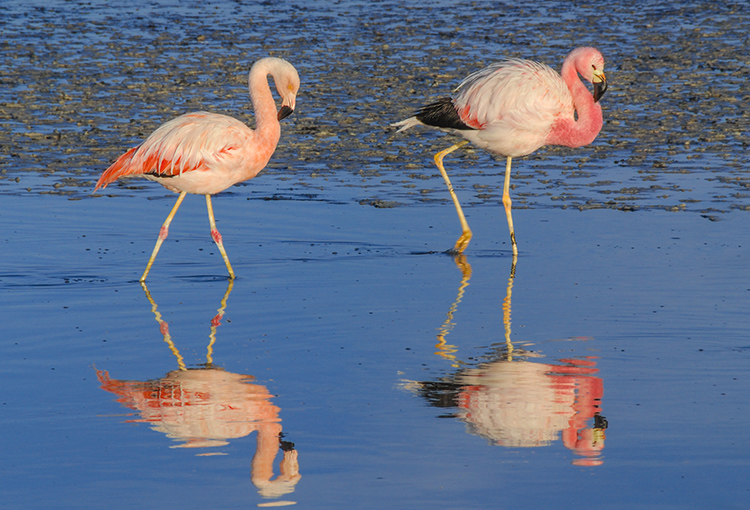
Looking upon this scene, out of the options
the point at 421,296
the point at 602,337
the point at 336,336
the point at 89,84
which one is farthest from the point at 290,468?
the point at 89,84

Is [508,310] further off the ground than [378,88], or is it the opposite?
[378,88]

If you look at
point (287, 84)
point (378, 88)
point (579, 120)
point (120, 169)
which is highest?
point (287, 84)

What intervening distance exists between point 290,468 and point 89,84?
11.7 meters

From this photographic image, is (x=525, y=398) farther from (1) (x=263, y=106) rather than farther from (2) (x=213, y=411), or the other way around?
(1) (x=263, y=106)

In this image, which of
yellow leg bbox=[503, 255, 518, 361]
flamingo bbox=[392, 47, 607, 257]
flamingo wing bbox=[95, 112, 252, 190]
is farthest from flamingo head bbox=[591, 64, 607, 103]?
flamingo wing bbox=[95, 112, 252, 190]

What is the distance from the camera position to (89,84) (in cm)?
1539

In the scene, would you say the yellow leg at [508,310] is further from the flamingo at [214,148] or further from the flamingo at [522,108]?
the flamingo at [214,148]

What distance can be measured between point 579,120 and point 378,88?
6124 mm

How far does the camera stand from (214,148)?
787 centimetres

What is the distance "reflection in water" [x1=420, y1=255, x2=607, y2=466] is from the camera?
4.95 meters

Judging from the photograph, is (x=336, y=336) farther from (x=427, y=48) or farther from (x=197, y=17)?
(x=197, y=17)

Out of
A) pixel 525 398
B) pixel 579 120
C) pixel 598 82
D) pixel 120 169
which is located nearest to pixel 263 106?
pixel 120 169

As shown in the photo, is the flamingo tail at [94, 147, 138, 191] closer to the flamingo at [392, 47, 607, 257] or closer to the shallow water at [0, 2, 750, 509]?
the shallow water at [0, 2, 750, 509]

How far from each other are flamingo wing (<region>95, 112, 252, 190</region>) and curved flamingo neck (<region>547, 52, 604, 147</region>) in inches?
104
